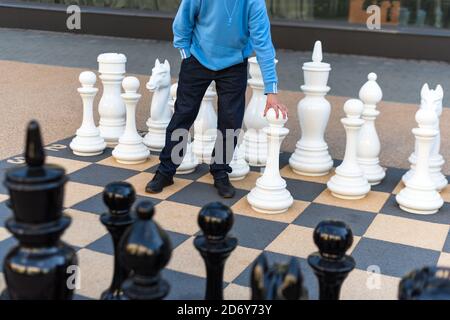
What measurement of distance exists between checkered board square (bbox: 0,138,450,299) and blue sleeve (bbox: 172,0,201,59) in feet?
2.34

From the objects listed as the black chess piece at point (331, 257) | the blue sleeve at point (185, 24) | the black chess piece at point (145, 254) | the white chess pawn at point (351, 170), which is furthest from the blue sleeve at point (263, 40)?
the black chess piece at point (145, 254)

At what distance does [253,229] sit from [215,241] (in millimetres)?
1368

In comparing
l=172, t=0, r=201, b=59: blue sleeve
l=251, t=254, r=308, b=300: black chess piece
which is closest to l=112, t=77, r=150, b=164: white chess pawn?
l=172, t=0, r=201, b=59: blue sleeve

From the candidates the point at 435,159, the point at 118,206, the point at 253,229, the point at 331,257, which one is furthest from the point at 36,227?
the point at 435,159

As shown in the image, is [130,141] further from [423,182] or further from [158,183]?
[423,182]

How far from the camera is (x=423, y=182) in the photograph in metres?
2.93

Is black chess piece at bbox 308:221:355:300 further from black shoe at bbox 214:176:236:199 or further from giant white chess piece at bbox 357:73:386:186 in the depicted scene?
giant white chess piece at bbox 357:73:386:186

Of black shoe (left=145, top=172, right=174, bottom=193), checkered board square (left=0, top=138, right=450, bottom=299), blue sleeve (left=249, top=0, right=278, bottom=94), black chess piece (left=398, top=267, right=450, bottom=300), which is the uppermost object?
blue sleeve (left=249, top=0, right=278, bottom=94)

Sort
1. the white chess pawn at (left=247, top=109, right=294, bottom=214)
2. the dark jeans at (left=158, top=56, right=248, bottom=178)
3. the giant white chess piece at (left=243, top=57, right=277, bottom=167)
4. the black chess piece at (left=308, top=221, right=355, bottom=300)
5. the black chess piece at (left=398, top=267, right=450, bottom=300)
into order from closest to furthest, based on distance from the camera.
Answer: the black chess piece at (left=398, top=267, right=450, bottom=300) → the black chess piece at (left=308, top=221, right=355, bottom=300) → the white chess pawn at (left=247, top=109, right=294, bottom=214) → the dark jeans at (left=158, top=56, right=248, bottom=178) → the giant white chess piece at (left=243, top=57, right=277, bottom=167)

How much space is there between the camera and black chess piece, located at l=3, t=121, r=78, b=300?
1.05 m

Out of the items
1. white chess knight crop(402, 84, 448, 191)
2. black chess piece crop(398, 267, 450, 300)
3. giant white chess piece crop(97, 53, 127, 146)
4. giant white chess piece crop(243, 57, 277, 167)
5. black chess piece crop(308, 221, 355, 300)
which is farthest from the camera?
giant white chess piece crop(97, 53, 127, 146)

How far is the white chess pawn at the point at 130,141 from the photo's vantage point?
344 cm

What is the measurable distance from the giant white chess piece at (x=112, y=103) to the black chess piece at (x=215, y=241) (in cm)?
251
